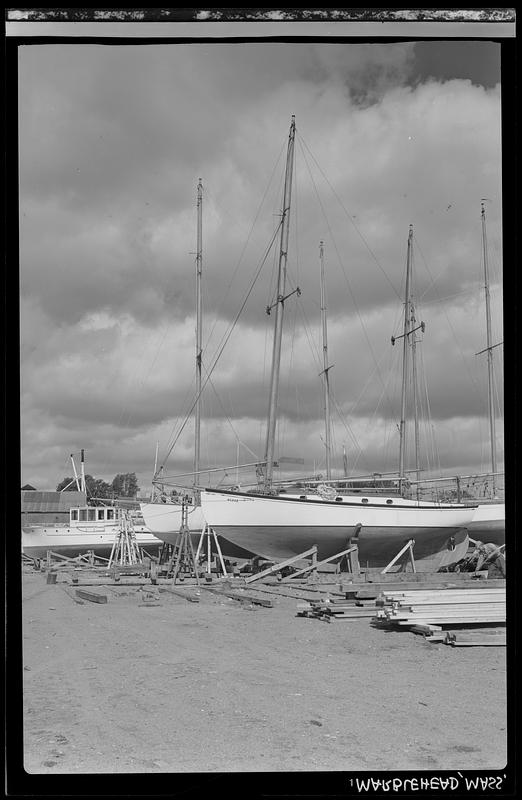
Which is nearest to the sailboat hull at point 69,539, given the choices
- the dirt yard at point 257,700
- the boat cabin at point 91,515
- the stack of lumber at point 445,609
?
the boat cabin at point 91,515

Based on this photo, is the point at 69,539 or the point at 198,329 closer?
the point at 198,329

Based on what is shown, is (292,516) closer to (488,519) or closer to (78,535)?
(488,519)

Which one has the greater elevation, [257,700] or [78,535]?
[257,700]

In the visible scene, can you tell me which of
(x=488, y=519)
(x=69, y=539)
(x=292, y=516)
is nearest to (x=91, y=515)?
(x=69, y=539)

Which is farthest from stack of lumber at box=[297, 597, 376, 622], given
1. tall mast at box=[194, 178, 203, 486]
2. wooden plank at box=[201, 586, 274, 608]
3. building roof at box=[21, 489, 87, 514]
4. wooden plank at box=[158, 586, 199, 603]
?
building roof at box=[21, 489, 87, 514]

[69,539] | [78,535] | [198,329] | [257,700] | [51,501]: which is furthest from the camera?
[51,501]

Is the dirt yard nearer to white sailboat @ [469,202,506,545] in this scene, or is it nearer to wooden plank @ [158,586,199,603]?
wooden plank @ [158,586,199,603]

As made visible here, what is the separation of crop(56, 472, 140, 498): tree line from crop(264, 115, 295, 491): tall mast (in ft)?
37.5

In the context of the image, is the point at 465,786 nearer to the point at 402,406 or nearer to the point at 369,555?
the point at 369,555

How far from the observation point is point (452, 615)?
38.4 feet

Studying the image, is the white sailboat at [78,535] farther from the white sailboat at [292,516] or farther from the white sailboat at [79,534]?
the white sailboat at [292,516]

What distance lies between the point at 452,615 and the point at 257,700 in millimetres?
5458

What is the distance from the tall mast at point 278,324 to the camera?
23.0 metres

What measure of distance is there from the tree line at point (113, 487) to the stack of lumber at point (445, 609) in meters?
21.8
